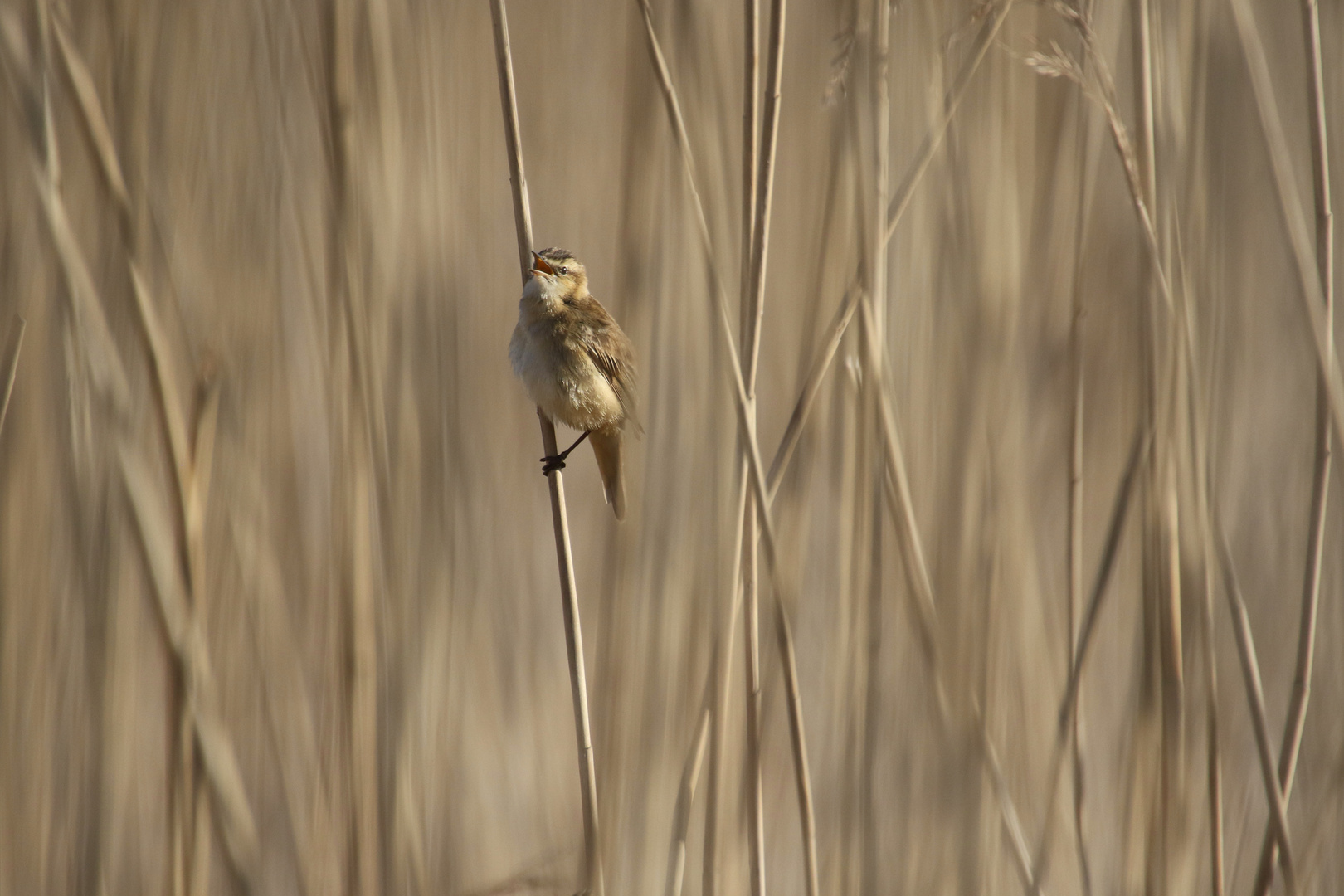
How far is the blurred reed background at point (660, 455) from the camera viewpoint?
1412mm

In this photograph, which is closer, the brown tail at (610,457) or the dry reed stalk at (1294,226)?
the dry reed stalk at (1294,226)

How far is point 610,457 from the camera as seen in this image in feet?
7.19

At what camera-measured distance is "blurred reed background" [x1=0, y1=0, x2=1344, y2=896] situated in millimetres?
1412

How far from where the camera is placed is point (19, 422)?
1699 mm

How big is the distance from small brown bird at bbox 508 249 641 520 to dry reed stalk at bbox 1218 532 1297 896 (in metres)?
1.08

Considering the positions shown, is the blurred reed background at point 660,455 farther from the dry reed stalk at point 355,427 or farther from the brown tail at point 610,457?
the brown tail at point 610,457

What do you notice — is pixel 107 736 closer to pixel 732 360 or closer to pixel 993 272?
pixel 732 360

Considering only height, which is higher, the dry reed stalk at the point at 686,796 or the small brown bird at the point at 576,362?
the small brown bird at the point at 576,362

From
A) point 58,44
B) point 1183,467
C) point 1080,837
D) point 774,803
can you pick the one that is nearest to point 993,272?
point 1183,467

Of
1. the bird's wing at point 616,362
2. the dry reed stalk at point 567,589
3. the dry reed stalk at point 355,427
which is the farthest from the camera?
the bird's wing at point 616,362

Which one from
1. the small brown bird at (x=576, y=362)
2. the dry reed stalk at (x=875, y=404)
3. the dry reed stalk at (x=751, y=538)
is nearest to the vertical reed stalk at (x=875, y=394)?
the dry reed stalk at (x=875, y=404)

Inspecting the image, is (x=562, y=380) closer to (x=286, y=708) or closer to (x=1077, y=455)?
(x=286, y=708)

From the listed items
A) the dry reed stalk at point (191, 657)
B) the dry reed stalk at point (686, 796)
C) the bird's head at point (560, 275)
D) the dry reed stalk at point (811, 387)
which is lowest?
the dry reed stalk at point (686, 796)

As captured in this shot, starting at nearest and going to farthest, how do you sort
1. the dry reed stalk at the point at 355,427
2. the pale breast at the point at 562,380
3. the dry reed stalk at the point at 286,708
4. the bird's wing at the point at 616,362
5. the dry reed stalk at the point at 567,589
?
the dry reed stalk at the point at 567,589, the dry reed stalk at the point at 355,427, the dry reed stalk at the point at 286,708, the pale breast at the point at 562,380, the bird's wing at the point at 616,362
